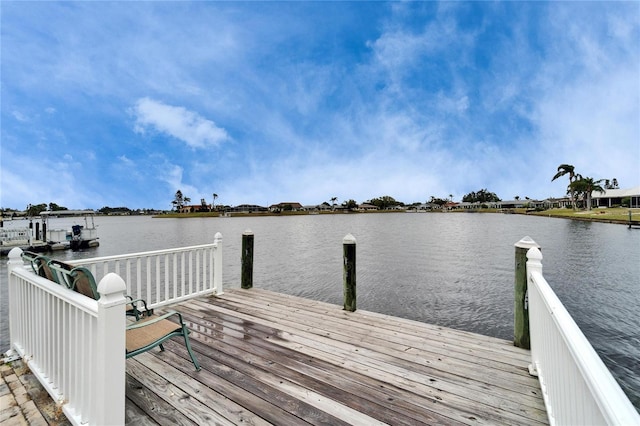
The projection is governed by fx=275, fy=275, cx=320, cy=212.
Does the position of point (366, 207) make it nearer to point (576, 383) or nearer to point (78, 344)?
point (78, 344)

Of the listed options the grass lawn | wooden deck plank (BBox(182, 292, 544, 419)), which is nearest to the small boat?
wooden deck plank (BBox(182, 292, 544, 419))

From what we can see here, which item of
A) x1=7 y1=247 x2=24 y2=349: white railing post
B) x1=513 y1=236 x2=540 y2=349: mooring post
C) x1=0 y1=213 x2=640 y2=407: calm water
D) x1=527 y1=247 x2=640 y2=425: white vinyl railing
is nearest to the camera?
x1=527 y1=247 x2=640 y2=425: white vinyl railing

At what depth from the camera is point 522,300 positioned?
291 cm

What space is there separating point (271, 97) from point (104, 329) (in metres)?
36.6

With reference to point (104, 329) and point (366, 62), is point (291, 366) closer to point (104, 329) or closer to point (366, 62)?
point (104, 329)

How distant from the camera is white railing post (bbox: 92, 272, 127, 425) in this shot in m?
1.49

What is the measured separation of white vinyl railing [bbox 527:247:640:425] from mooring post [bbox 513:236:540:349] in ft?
2.70

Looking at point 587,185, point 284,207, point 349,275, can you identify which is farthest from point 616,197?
point 284,207

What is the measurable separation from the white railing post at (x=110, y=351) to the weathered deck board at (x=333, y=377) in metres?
0.43

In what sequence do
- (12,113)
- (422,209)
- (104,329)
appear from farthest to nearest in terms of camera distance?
(422,209) < (12,113) < (104,329)

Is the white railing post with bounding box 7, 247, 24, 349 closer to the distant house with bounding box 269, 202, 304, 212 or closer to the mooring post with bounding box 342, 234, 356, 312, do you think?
the mooring post with bounding box 342, 234, 356, 312

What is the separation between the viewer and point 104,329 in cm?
149

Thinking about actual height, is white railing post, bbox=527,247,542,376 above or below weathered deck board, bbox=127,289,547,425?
above

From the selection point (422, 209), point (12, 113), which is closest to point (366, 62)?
point (12, 113)
